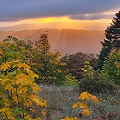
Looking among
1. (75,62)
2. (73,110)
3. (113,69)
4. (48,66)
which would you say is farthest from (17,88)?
(75,62)

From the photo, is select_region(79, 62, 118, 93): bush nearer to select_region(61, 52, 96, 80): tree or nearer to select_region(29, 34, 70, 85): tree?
select_region(29, 34, 70, 85): tree

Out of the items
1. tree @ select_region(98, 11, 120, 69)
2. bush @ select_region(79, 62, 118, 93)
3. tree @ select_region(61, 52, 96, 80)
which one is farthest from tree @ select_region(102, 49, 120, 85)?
tree @ select_region(98, 11, 120, 69)

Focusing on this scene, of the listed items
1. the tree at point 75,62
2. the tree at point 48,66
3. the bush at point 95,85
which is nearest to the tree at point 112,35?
the tree at point 75,62

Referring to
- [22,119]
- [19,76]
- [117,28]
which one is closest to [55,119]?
[22,119]

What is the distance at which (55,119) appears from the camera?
5.65m

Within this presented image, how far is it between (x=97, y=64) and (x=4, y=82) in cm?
2966

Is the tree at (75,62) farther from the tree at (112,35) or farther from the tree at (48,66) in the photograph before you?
the tree at (48,66)

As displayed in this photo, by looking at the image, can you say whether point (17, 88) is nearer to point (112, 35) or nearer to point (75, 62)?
point (75, 62)

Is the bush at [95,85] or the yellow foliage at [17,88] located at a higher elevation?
the yellow foliage at [17,88]

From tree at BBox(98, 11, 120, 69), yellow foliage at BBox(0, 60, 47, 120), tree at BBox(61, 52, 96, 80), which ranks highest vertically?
yellow foliage at BBox(0, 60, 47, 120)

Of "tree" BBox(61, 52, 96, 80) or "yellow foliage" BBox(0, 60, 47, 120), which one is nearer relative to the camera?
"yellow foliage" BBox(0, 60, 47, 120)

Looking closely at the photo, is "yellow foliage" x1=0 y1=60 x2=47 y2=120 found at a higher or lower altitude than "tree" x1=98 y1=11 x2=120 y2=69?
higher

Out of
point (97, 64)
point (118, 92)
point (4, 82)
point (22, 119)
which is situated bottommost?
point (97, 64)

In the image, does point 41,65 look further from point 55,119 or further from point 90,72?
point 55,119
